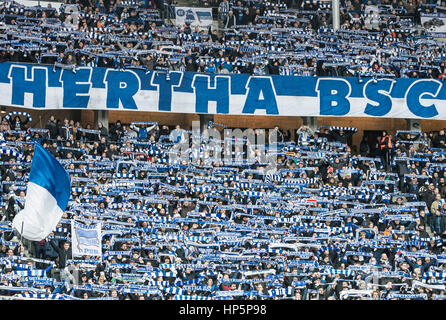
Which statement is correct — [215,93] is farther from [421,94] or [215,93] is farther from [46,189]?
[46,189]

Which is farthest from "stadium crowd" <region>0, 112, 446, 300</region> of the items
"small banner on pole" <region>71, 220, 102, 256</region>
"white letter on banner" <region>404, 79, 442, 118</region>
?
"white letter on banner" <region>404, 79, 442, 118</region>

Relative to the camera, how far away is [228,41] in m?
A: 27.3

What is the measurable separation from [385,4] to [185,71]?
9.35m

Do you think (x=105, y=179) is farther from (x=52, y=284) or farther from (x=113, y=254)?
(x=52, y=284)

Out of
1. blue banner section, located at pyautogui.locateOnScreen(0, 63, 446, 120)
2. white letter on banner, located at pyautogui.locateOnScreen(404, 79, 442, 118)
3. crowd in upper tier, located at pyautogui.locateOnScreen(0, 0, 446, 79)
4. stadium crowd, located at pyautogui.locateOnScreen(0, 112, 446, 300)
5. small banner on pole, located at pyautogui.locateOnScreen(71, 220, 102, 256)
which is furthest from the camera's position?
white letter on banner, located at pyautogui.locateOnScreen(404, 79, 442, 118)

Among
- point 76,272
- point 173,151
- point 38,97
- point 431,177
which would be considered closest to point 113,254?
point 76,272

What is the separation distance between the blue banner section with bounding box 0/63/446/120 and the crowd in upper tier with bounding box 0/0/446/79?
352 mm

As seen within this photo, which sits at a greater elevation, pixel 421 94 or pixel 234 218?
pixel 421 94

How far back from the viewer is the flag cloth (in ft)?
48.1

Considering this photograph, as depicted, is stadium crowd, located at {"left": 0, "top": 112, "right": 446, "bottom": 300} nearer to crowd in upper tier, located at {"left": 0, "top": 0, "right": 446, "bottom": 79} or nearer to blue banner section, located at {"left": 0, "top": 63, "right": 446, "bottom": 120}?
blue banner section, located at {"left": 0, "top": 63, "right": 446, "bottom": 120}

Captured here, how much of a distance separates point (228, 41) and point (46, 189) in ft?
44.8

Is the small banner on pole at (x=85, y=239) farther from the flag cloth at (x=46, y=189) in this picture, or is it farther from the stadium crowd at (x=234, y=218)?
the flag cloth at (x=46, y=189)

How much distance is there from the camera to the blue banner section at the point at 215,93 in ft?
83.6

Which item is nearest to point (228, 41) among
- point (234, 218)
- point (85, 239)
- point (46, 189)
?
point (234, 218)
